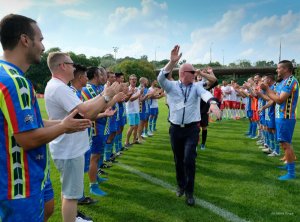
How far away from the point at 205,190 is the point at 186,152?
1096 mm

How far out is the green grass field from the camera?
198 inches

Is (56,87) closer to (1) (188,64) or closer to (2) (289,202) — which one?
(1) (188,64)

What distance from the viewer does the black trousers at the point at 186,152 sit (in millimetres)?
5625

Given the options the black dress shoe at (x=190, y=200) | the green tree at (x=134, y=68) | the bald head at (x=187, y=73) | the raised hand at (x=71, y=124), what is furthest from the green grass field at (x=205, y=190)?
the green tree at (x=134, y=68)

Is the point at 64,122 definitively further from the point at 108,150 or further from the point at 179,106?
the point at 108,150

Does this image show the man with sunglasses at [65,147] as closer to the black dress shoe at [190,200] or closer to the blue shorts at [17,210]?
the blue shorts at [17,210]

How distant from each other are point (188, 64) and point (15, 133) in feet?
13.2

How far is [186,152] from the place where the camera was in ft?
18.6

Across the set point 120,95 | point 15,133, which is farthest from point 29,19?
point 120,95

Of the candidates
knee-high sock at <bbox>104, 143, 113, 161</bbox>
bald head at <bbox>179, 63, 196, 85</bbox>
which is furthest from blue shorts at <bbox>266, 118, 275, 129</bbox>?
knee-high sock at <bbox>104, 143, 113, 161</bbox>

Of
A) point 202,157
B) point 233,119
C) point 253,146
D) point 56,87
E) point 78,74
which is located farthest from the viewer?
A: point 233,119

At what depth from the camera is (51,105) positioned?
3621 millimetres

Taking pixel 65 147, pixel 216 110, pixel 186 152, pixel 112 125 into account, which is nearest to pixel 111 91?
pixel 65 147

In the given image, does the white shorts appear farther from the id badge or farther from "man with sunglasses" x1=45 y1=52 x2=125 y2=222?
the id badge
